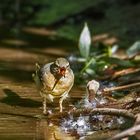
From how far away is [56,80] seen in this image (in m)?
4.56

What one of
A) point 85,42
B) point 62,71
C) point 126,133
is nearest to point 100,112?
point 62,71

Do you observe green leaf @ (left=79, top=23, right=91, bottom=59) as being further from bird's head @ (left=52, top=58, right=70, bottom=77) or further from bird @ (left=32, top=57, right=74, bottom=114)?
bird's head @ (left=52, top=58, right=70, bottom=77)

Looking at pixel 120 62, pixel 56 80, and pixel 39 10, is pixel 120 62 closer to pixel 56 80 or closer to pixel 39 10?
pixel 56 80

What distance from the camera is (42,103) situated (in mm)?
4961

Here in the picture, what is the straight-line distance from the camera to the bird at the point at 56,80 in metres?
4.52

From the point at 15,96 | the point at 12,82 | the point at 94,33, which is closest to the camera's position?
the point at 15,96

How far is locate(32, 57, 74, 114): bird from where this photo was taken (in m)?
4.52

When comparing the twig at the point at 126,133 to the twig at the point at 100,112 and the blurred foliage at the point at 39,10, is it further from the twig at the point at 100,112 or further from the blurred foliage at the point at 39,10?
the blurred foliage at the point at 39,10

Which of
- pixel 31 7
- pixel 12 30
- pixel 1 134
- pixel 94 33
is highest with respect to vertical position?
pixel 31 7

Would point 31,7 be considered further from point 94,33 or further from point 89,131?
point 89,131

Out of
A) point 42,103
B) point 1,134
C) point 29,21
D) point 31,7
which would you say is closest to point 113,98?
point 42,103

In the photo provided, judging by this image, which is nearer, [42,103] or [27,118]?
[27,118]

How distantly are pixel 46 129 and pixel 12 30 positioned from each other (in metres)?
7.44

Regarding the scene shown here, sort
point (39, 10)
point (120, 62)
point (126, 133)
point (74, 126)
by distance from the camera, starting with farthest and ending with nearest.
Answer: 1. point (39, 10)
2. point (120, 62)
3. point (74, 126)
4. point (126, 133)
